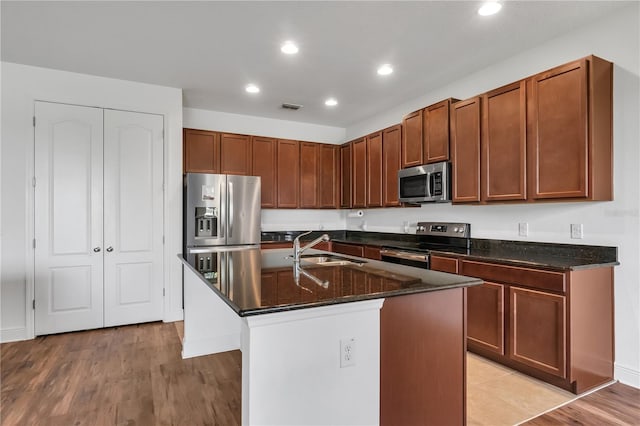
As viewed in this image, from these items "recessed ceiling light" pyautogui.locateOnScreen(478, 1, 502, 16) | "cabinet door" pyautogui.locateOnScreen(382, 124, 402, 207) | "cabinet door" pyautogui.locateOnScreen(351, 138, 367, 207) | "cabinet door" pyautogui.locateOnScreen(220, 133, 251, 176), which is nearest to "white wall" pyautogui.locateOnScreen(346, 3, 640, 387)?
"recessed ceiling light" pyautogui.locateOnScreen(478, 1, 502, 16)

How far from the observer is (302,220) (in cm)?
547

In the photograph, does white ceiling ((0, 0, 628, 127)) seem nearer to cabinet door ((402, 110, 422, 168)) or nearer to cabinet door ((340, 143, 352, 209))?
cabinet door ((402, 110, 422, 168))

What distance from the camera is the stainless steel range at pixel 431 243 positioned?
336 cm

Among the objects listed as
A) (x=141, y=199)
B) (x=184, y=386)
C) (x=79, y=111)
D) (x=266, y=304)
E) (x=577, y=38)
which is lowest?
(x=184, y=386)

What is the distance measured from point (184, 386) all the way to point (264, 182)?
3.01 m

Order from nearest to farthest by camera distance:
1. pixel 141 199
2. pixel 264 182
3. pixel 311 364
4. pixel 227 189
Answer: pixel 311 364 < pixel 141 199 < pixel 227 189 < pixel 264 182

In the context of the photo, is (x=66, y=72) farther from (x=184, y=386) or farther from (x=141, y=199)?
(x=184, y=386)

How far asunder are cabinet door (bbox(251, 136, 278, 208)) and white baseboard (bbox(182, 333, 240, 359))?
2.25 m

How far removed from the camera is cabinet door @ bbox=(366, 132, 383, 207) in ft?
14.8

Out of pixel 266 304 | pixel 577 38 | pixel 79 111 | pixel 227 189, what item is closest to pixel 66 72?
pixel 79 111

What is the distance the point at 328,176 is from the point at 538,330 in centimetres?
357

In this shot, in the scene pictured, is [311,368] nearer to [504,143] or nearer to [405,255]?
[405,255]

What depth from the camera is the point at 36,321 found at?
343cm

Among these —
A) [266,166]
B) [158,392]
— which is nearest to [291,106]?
[266,166]
